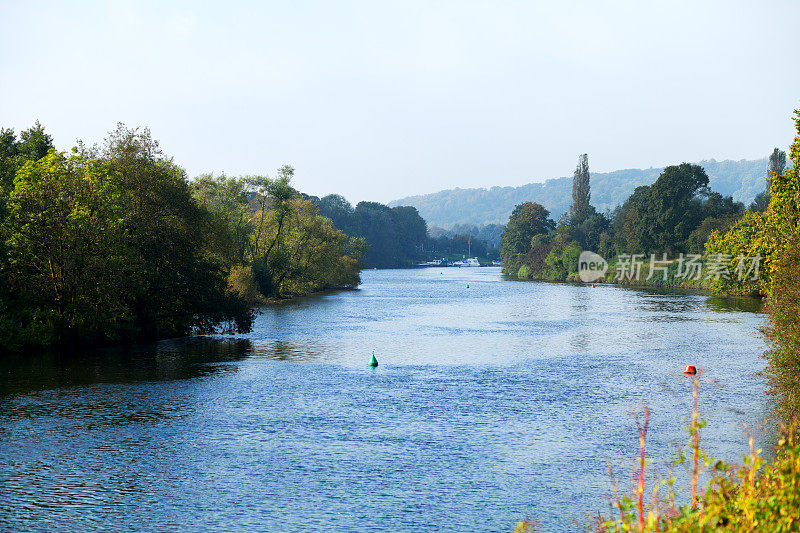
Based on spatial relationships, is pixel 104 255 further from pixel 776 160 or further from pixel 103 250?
pixel 776 160

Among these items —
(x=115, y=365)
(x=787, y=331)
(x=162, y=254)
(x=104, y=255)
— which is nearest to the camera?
(x=787, y=331)

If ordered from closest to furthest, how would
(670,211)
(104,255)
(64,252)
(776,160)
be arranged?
1. (64,252)
2. (104,255)
3. (670,211)
4. (776,160)

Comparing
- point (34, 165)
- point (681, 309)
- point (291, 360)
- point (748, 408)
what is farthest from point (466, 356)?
point (681, 309)

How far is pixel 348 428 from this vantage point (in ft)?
86.2

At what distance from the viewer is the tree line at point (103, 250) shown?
42281 mm

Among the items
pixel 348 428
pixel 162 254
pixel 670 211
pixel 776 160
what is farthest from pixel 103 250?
pixel 776 160

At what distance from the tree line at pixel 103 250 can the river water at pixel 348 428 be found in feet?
7.72

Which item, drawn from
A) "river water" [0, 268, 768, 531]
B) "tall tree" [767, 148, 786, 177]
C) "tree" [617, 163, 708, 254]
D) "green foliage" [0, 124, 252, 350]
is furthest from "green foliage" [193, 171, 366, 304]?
"tall tree" [767, 148, 786, 177]

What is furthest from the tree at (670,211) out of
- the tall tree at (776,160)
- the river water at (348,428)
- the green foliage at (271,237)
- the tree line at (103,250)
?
the tree line at (103,250)

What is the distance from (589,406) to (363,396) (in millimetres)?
9883

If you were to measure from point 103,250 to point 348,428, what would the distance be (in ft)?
83.9

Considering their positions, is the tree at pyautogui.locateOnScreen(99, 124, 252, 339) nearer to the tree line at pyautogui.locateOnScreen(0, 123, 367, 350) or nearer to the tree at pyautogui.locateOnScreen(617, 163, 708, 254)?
the tree line at pyautogui.locateOnScreen(0, 123, 367, 350)

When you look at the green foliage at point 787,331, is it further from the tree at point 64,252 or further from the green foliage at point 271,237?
the green foliage at point 271,237

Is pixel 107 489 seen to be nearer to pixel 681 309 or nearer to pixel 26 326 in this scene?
pixel 26 326
